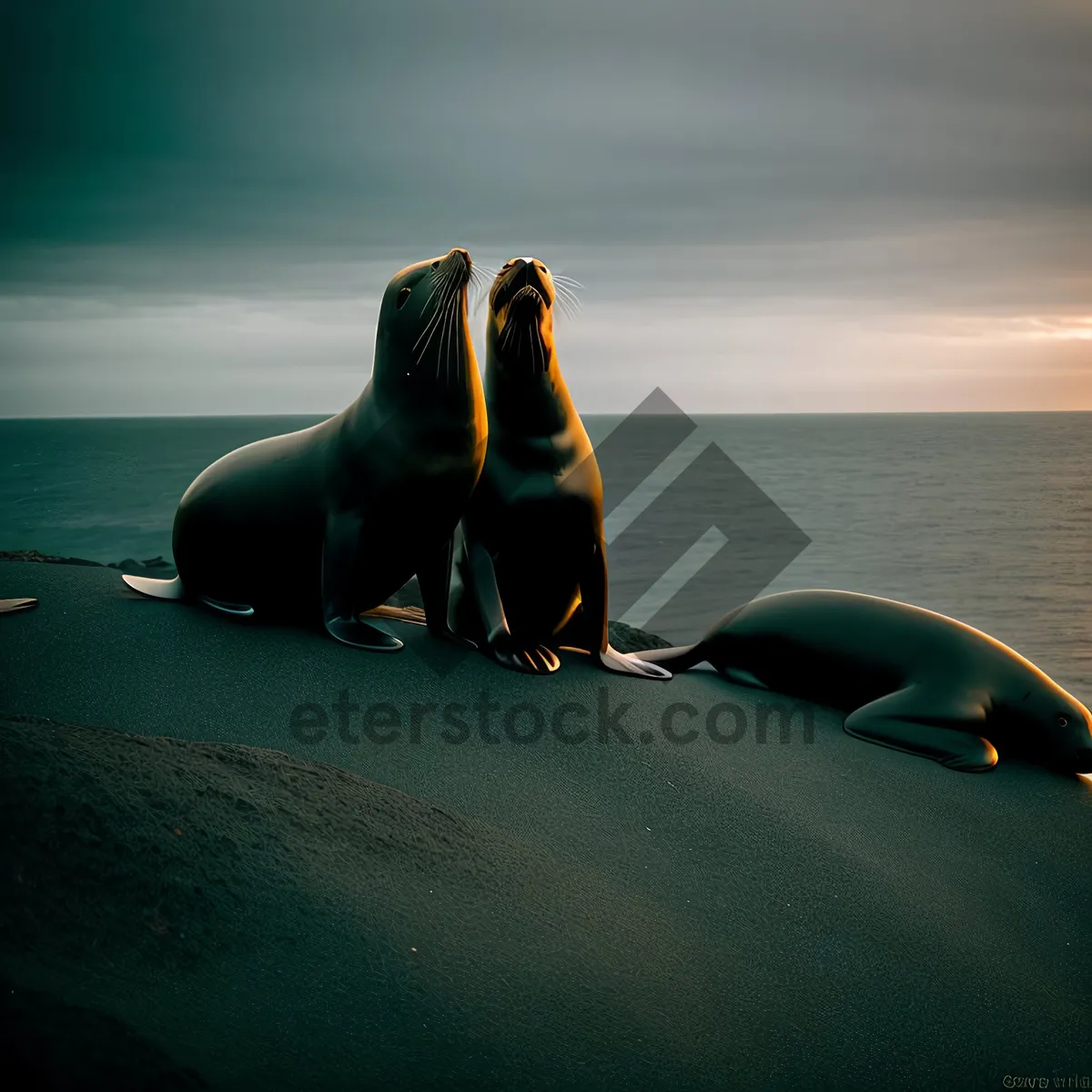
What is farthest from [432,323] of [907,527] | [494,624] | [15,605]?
[907,527]

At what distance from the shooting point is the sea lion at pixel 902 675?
5094 mm

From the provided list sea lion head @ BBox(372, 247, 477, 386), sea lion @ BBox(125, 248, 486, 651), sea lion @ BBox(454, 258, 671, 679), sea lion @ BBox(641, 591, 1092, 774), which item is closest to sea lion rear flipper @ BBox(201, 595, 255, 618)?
sea lion @ BBox(125, 248, 486, 651)

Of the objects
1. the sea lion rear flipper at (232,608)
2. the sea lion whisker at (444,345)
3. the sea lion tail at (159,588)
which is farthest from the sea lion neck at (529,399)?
the sea lion tail at (159,588)

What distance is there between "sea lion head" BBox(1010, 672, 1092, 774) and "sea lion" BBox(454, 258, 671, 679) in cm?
186

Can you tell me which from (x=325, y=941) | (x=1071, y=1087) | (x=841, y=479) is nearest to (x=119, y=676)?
(x=325, y=941)

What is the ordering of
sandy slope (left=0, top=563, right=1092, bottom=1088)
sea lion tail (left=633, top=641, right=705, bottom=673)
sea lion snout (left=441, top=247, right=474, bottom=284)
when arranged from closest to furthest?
sandy slope (left=0, top=563, right=1092, bottom=1088), sea lion snout (left=441, top=247, right=474, bottom=284), sea lion tail (left=633, top=641, right=705, bottom=673)

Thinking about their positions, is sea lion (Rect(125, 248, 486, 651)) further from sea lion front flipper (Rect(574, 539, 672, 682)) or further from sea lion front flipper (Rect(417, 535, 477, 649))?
sea lion front flipper (Rect(574, 539, 672, 682))

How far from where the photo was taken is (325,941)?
9.02 feet

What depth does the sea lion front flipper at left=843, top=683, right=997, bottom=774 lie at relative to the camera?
194 inches

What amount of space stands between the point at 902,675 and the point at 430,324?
288 centimetres

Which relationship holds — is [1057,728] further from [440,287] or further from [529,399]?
[440,287]

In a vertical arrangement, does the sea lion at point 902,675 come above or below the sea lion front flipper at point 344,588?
below

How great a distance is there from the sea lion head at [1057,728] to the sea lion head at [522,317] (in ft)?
9.35

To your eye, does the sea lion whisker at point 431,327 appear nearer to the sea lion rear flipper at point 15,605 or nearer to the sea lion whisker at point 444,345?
the sea lion whisker at point 444,345
